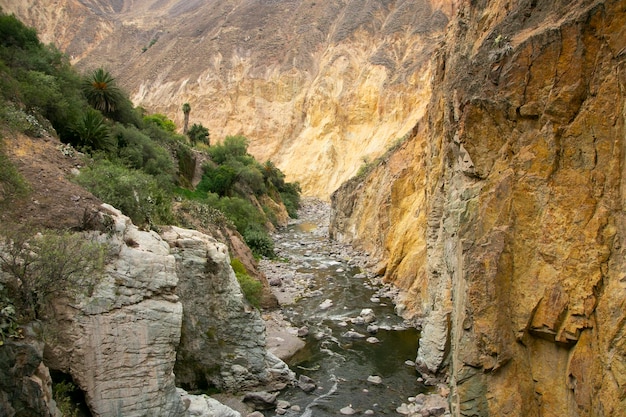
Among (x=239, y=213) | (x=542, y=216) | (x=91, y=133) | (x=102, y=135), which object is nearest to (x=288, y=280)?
(x=239, y=213)

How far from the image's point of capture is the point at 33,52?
A: 17.5m

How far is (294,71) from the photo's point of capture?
69.9 metres

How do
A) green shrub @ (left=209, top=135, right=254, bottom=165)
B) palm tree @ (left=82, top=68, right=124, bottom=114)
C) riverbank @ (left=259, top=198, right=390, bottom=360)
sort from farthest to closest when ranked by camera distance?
1. green shrub @ (left=209, top=135, right=254, bottom=165)
2. palm tree @ (left=82, top=68, right=124, bottom=114)
3. riverbank @ (left=259, top=198, right=390, bottom=360)

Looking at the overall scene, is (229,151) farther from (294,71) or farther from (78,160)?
(294,71)

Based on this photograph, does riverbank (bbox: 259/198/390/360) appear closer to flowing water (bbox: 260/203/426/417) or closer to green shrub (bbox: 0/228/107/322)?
flowing water (bbox: 260/203/426/417)

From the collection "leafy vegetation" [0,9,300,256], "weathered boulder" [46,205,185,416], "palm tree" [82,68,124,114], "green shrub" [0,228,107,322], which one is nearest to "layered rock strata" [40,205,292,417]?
"weathered boulder" [46,205,185,416]

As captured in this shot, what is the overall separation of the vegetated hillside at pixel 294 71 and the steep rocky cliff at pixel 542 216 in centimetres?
4318

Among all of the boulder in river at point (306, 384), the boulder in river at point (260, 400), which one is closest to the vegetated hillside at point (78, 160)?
the boulder in river at point (260, 400)

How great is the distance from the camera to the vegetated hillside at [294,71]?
192 ft

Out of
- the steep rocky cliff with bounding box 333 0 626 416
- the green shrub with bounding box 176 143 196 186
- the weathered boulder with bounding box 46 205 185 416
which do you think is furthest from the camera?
the green shrub with bounding box 176 143 196 186

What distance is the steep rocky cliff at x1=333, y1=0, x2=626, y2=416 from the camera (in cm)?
657

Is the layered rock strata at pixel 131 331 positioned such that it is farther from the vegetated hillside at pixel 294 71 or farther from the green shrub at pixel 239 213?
the vegetated hillside at pixel 294 71

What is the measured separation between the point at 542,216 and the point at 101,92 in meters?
19.2

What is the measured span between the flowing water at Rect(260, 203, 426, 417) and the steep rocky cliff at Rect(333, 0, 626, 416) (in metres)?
2.73
